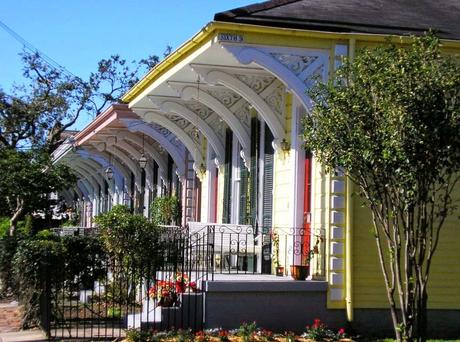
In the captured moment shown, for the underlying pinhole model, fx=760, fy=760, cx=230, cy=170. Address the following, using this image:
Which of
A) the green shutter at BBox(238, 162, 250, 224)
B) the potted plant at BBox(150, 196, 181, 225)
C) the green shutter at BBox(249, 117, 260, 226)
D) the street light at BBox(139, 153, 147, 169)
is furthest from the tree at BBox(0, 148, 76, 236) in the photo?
the green shutter at BBox(249, 117, 260, 226)

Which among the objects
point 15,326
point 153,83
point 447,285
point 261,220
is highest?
point 153,83

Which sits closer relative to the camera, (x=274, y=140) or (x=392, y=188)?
(x=392, y=188)

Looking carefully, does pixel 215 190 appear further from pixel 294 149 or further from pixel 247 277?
pixel 247 277

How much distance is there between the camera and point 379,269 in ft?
39.6

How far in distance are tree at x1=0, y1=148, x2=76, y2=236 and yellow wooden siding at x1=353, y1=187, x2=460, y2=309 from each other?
406 inches

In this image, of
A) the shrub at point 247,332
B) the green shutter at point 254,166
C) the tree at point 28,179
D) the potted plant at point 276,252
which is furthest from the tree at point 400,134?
the tree at point 28,179

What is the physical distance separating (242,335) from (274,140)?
4302mm

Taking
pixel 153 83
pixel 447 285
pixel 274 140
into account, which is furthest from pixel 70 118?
pixel 447 285

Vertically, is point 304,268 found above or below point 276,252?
below

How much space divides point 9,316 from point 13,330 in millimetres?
1828

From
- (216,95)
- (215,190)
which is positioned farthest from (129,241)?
(215,190)

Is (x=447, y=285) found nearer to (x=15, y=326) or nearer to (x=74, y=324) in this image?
(x=74, y=324)

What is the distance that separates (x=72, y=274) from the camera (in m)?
12.9

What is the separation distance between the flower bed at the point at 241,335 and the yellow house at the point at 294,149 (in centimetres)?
62
